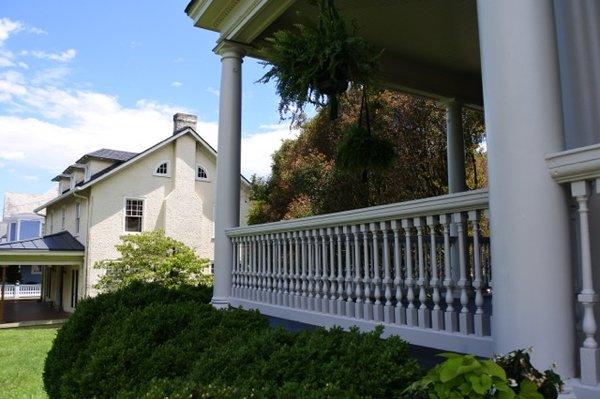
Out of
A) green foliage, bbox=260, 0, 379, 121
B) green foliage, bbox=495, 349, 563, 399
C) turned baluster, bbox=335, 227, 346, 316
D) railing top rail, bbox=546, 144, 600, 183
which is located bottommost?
green foliage, bbox=495, 349, 563, 399

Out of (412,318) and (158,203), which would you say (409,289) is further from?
(158,203)

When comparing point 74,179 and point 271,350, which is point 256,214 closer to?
point 74,179

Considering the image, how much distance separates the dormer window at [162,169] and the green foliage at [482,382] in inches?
883

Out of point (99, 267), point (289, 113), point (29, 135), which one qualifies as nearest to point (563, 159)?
point (289, 113)

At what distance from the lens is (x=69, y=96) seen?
2933 cm

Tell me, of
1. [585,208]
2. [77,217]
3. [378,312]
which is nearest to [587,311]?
[585,208]

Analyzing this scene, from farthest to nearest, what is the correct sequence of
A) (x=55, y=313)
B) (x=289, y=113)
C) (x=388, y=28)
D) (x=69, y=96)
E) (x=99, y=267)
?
(x=69, y=96), (x=55, y=313), (x=99, y=267), (x=388, y=28), (x=289, y=113)

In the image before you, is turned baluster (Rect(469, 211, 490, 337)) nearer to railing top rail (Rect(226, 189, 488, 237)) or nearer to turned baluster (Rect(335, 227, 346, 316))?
railing top rail (Rect(226, 189, 488, 237))

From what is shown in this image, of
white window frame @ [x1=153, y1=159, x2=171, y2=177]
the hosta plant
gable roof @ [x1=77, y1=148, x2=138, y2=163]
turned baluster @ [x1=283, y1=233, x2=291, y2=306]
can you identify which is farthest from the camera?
gable roof @ [x1=77, y1=148, x2=138, y2=163]

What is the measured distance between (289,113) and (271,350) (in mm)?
2328

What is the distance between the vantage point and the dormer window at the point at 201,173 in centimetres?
2419

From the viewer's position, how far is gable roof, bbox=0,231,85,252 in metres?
20.9

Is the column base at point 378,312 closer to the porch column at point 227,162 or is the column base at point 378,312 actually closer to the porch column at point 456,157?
the porch column at point 227,162

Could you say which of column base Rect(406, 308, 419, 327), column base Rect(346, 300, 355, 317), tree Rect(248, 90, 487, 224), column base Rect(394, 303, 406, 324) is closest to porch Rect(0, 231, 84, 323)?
tree Rect(248, 90, 487, 224)
